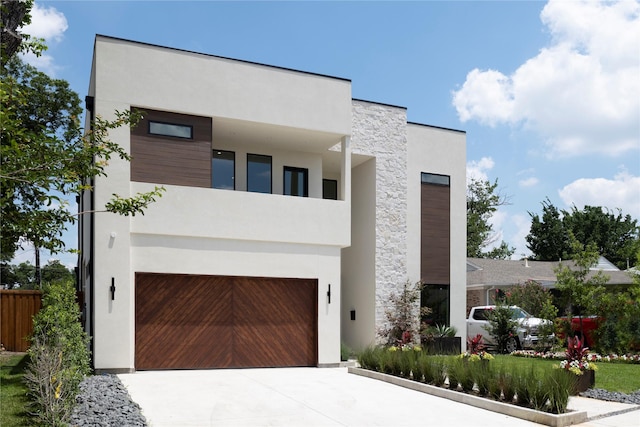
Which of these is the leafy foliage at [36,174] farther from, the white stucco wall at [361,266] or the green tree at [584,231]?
the green tree at [584,231]

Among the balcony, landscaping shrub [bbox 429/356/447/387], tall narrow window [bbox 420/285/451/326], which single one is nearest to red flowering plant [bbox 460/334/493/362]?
landscaping shrub [bbox 429/356/447/387]

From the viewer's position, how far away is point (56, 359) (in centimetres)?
912

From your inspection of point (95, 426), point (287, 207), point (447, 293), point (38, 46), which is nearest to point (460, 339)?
point (447, 293)

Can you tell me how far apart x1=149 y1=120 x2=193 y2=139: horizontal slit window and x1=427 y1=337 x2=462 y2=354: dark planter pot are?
9743 millimetres

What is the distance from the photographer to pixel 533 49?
49.6 ft

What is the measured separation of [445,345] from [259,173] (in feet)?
26.1

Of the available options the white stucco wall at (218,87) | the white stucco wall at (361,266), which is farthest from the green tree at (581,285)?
the white stucco wall at (218,87)

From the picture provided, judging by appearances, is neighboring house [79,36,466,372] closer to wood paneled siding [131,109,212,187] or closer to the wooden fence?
wood paneled siding [131,109,212,187]

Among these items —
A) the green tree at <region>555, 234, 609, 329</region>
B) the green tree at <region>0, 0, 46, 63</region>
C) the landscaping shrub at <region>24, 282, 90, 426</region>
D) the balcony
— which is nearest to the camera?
the green tree at <region>0, 0, 46, 63</region>

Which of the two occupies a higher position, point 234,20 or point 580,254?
point 234,20

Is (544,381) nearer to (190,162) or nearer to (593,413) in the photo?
(593,413)

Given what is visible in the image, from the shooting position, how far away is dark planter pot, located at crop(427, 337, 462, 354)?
1930 cm

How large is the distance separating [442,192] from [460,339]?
488 cm

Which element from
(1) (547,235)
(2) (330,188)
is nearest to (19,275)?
(2) (330,188)
